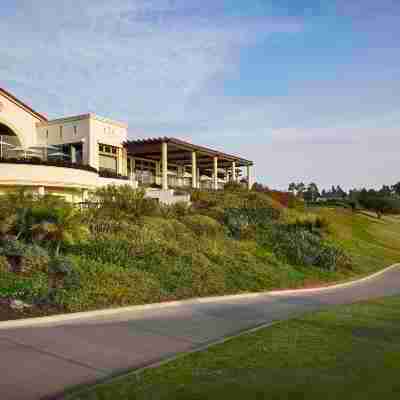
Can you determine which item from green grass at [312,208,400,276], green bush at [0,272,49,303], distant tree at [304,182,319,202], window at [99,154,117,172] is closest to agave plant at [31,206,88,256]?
green bush at [0,272,49,303]

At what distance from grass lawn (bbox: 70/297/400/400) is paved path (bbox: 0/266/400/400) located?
0.74 m

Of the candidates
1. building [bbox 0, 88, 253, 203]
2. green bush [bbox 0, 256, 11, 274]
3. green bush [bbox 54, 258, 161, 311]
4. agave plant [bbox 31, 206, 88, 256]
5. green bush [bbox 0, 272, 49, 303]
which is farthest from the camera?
building [bbox 0, 88, 253, 203]

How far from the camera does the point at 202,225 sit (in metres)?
20.4

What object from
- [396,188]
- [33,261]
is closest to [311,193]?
[396,188]

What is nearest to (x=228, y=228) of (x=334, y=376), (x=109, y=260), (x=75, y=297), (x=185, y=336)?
(x=109, y=260)

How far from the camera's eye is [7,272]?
1151cm

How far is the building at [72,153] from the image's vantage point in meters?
21.3

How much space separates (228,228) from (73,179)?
7756 millimetres

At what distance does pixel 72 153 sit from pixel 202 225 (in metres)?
12.3

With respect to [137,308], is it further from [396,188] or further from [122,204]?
[396,188]

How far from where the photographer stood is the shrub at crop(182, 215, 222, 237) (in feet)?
66.1

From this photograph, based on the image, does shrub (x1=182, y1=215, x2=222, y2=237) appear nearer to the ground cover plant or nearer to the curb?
the ground cover plant

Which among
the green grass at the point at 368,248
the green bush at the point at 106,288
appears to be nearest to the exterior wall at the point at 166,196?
the green grass at the point at 368,248

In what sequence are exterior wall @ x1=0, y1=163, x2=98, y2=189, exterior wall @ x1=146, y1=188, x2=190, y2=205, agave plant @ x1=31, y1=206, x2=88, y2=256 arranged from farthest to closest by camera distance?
exterior wall @ x1=146, y1=188, x2=190, y2=205
exterior wall @ x1=0, y1=163, x2=98, y2=189
agave plant @ x1=31, y1=206, x2=88, y2=256
